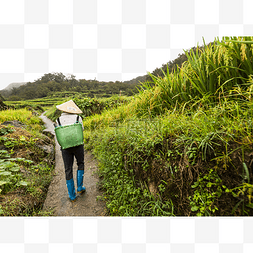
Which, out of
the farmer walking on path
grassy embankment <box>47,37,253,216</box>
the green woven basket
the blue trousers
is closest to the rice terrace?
grassy embankment <box>47,37,253,216</box>

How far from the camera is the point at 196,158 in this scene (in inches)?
59.0

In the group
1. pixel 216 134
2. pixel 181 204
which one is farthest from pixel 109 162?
pixel 216 134

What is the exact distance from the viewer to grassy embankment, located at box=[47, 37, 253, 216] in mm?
1266

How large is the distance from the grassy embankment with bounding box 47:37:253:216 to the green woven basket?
0.87 m

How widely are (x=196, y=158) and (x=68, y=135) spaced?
84.0 inches

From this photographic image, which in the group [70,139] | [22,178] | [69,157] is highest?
[70,139]

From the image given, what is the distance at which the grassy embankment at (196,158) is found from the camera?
1266mm

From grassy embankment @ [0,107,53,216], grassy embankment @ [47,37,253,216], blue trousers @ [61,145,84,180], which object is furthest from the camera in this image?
blue trousers @ [61,145,84,180]

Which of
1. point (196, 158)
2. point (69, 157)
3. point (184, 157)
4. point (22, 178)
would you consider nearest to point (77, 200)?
point (69, 157)

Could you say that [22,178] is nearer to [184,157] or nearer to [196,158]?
[184,157]

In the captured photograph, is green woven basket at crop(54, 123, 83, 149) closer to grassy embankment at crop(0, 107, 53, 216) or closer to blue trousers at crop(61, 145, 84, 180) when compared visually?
blue trousers at crop(61, 145, 84, 180)

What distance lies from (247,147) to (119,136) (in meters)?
2.16

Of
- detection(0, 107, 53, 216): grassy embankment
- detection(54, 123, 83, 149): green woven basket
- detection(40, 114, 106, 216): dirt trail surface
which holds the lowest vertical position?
detection(40, 114, 106, 216): dirt trail surface

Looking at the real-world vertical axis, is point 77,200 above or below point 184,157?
below
